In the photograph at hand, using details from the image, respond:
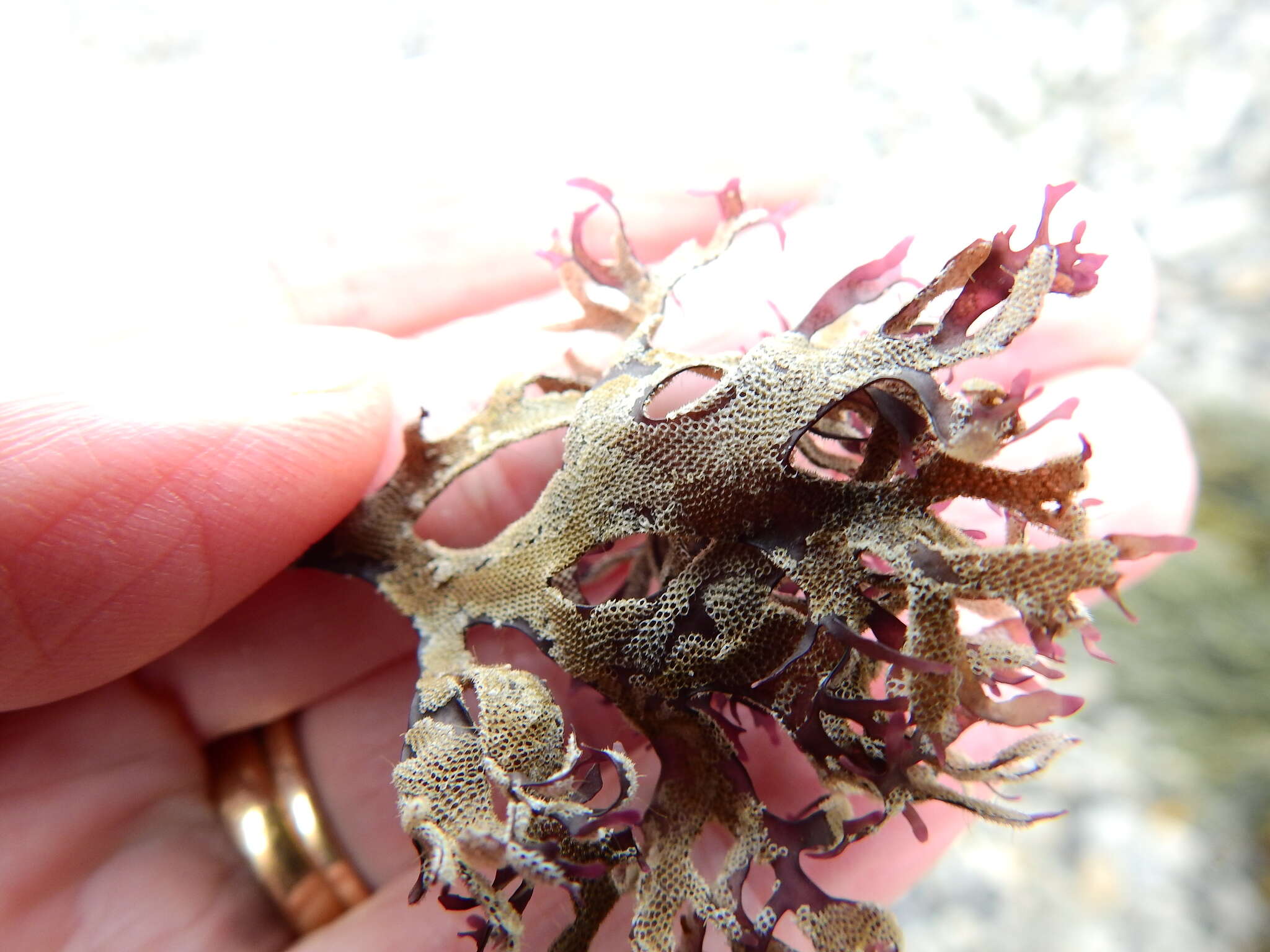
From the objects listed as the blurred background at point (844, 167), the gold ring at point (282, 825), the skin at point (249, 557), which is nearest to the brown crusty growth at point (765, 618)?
the skin at point (249, 557)

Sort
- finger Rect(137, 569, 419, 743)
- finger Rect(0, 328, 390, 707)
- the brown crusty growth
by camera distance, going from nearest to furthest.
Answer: the brown crusty growth, finger Rect(0, 328, 390, 707), finger Rect(137, 569, 419, 743)

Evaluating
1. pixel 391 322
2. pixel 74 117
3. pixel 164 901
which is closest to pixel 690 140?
pixel 391 322

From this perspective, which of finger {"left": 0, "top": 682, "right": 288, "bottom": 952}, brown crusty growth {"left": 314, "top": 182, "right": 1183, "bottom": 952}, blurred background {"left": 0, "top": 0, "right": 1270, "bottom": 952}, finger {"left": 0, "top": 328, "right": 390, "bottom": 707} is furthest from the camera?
blurred background {"left": 0, "top": 0, "right": 1270, "bottom": 952}

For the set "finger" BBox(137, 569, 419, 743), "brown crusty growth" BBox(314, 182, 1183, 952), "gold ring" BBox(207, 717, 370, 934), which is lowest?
"gold ring" BBox(207, 717, 370, 934)

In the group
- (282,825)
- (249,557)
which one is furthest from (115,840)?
(249,557)

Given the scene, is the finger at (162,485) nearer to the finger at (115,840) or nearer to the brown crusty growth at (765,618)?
the finger at (115,840)

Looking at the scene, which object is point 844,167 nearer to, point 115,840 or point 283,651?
point 283,651

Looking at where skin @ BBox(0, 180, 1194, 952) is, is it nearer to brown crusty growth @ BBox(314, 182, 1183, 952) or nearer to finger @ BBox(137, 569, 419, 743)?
finger @ BBox(137, 569, 419, 743)

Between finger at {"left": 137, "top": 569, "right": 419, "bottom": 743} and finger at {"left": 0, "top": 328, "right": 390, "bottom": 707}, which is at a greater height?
finger at {"left": 0, "top": 328, "right": 390, "bottom": 707}

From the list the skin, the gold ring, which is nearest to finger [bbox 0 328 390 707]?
the skin

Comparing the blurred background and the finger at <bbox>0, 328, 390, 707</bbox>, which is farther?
the blurred background
